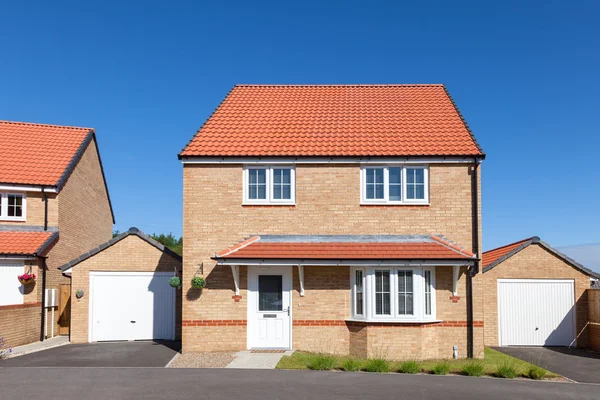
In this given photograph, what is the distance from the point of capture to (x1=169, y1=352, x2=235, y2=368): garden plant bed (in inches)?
565

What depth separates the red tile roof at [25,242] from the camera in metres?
19.4

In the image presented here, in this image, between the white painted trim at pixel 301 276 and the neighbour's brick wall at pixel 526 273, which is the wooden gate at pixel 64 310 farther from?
the neighbour's brick wall at pixel 526 273

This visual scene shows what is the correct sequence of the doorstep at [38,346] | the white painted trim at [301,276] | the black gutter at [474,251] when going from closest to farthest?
the white painted trim at [301,276]
the black gutter at [474,251]
the doorstep at [38,346]

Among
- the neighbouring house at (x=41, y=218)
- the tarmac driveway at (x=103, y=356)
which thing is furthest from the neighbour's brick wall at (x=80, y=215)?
the tarmac driveway at (x=103, y=356)

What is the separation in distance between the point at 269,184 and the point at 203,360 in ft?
17.0

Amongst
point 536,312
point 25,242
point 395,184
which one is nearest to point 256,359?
point 395,184

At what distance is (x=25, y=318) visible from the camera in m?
18.7

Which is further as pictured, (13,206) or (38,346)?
(13,206)

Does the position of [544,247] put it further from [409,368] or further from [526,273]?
[409,368]

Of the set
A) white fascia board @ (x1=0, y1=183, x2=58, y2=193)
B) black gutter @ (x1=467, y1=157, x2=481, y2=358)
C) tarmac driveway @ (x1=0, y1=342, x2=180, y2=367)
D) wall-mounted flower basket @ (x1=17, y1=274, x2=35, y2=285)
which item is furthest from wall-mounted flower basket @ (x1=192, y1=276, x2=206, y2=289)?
white fascia board @ (x1=0, y1=183, x2=58, y2=193)

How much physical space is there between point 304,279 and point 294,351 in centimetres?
195

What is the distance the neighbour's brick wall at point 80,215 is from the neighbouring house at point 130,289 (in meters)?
2.41

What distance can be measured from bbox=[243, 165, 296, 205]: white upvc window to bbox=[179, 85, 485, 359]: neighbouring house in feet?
0.09

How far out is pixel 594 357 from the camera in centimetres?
1691
